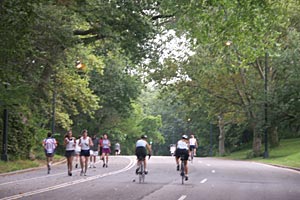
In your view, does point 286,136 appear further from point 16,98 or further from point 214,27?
point 16,98

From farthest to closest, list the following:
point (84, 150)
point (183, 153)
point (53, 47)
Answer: point (53, 47) → point (84, 150) → point (183, 153)

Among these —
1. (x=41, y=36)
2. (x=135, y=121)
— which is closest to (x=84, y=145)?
(x=41, y=36)

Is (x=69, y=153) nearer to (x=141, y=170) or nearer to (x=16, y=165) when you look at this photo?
(x=141, y=170)

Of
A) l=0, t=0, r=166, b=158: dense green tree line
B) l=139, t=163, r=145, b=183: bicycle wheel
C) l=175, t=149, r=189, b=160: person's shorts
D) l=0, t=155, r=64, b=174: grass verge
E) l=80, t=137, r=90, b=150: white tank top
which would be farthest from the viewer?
l=0, t=155, r=64, b=174: grass verge

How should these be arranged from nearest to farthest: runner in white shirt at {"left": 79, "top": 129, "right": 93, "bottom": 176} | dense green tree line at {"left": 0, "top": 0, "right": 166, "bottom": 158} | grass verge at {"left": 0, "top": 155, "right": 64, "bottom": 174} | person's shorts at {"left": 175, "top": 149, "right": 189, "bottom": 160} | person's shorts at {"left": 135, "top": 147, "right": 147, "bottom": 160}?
dense green tree line at {"left": 0, "top": 0, "right": 166, "bottom": 158} < person's shorts at {"left": 135, "top": 147, "right": 147, "bottom": 160} < person's shorts at {"left": 175, "top": 149, "right": 189, "bottom": 160} < runner in white shirt at {"left": 79, "top": 129, "right": 93, "bottom": 176} < grass verge at {"left": 0, "top": 155, "right": 64, "bottom": 174}

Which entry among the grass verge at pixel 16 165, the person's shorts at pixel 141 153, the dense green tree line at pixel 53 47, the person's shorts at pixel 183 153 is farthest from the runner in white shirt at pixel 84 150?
the person's shorts at pixel 183 153

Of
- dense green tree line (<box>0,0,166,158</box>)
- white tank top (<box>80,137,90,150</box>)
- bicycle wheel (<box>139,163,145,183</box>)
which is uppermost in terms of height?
dense green tree line (<box>0,0,166,158</box>)

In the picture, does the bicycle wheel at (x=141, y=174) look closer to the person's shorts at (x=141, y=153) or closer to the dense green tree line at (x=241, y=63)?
the person's shorts at (x=141, y=153)

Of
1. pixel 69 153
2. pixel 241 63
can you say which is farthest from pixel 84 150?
pixel 241 63

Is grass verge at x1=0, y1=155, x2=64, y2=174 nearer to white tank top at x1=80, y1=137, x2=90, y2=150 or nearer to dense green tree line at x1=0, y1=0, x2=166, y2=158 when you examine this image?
dense green tree line at x1=0, y1=0, x2=166, y2=158

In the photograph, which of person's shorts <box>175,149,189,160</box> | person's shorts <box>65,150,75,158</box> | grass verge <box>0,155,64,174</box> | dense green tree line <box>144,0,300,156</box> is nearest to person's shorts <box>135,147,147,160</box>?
person's shorts <box>175,149,189,160</box>

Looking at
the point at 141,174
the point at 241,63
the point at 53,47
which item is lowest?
the point at 141,174

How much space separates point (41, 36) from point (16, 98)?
630 cm

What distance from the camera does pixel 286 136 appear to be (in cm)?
6756
